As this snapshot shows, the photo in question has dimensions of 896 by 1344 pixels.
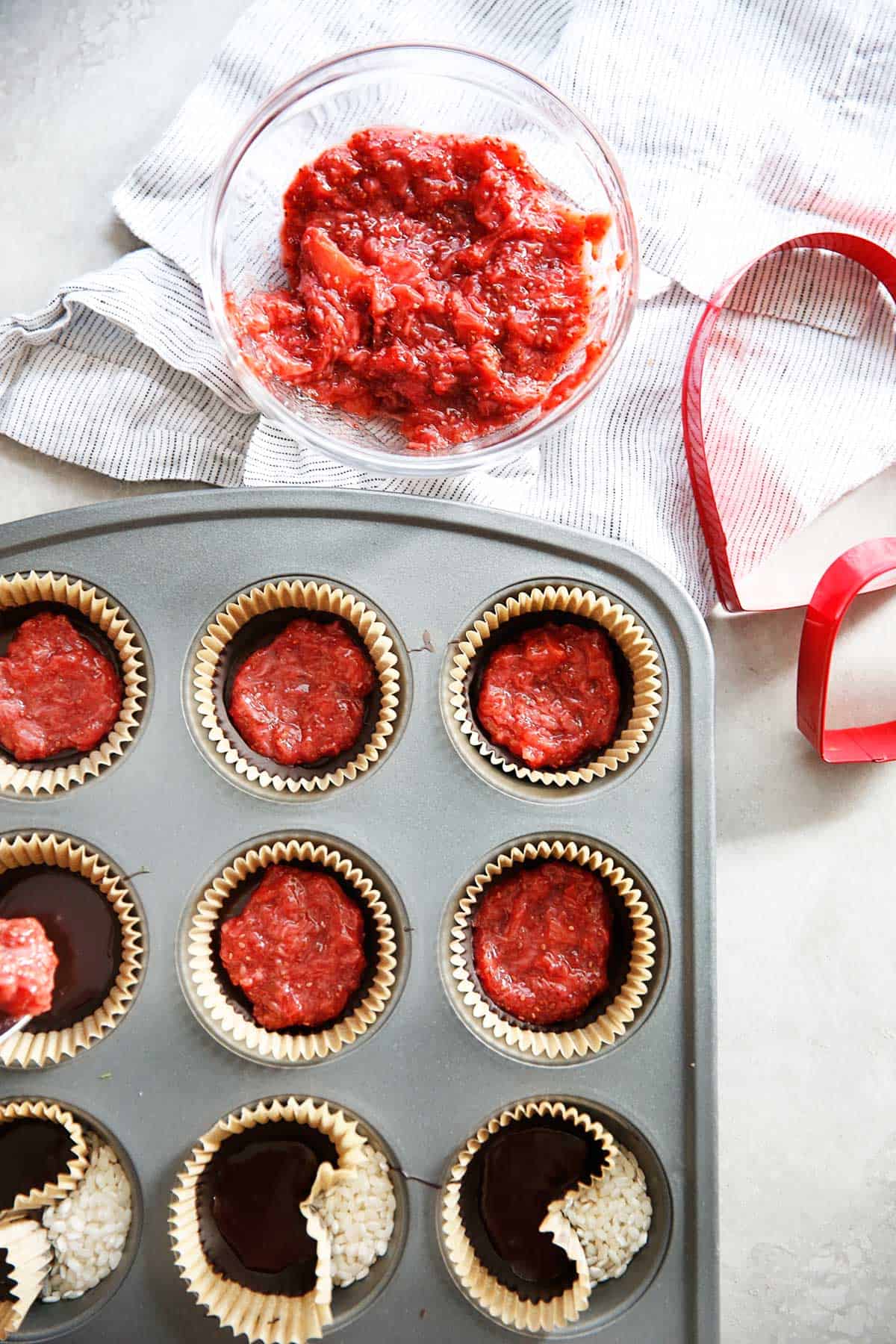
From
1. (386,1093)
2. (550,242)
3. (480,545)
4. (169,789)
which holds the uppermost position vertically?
(550,242)

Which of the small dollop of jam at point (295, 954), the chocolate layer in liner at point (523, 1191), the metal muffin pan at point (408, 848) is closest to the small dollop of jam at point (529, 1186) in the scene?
the chocolate layer in liner at point (523, 1191)

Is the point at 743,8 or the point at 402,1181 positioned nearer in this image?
the point at 402,1181

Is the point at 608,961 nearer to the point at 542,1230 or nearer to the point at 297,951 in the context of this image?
the point at 542,1230

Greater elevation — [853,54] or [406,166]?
[853,54]

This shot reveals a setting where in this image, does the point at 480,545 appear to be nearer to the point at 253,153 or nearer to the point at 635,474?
the point at 635,474

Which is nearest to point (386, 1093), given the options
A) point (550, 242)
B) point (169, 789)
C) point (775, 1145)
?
point (169, 789)

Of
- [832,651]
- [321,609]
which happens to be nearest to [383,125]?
[321,609]
